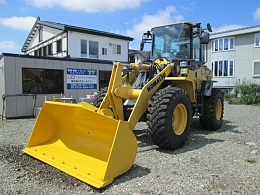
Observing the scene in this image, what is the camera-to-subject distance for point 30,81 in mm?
10734

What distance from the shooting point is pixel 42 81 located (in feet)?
36.5

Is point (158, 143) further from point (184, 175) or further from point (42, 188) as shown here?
point (42, 188)

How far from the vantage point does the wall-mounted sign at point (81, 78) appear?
11945mm

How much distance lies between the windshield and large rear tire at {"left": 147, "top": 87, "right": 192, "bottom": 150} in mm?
1705

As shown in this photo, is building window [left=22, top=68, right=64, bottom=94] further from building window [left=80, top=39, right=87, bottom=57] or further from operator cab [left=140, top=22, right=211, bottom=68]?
building window [left=80, top=39, right=87, bottom=57]

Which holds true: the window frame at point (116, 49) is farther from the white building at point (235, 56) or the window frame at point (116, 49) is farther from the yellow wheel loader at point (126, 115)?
the yellow wheel loader at point (126, 115)

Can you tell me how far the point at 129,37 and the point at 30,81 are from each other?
13930 millimetres

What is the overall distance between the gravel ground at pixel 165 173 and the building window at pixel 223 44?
Answer: 65.3ft

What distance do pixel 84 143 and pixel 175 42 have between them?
380 cm

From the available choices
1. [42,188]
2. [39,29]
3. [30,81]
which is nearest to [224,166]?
[42,188]

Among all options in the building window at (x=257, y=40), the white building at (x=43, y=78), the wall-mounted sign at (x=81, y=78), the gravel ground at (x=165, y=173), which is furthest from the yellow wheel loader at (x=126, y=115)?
the building window at (x=257, y=40)

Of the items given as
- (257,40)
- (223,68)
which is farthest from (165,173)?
(223,68)

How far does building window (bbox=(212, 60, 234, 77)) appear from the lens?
75.9ft

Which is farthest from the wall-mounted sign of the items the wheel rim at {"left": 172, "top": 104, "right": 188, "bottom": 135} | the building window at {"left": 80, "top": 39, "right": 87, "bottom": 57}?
the building window at {"left": 80, "top": 39, "right": 87, "bottom": 57}
